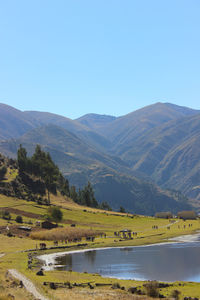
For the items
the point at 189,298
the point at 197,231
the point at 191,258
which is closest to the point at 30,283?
the point at 189,298

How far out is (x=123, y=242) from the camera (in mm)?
110125

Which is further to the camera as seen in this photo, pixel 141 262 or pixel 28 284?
pixel 141 262

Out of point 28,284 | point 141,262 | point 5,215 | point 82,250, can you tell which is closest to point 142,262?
point 141,262

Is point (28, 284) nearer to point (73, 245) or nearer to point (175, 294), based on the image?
point (175, 294)

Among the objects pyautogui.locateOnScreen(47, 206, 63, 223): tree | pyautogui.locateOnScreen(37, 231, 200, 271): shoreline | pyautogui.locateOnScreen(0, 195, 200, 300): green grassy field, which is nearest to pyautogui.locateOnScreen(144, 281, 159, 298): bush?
pyautogui.locateOnScreen(0, 195, 200, 300): green grassy field

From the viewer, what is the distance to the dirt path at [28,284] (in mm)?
41416

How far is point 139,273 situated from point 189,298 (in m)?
25.4

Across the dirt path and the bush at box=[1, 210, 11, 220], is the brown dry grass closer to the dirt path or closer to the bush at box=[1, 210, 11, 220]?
the bush at box=[1, 210, 11, 220]

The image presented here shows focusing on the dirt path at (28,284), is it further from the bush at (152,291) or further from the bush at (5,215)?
the bush at (5,215)

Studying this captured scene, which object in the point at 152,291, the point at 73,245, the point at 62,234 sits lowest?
the point at 73,245

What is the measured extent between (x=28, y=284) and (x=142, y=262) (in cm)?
3884

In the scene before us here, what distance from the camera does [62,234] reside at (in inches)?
4641

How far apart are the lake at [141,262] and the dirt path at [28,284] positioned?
16.3 m

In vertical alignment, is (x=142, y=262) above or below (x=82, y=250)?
above
